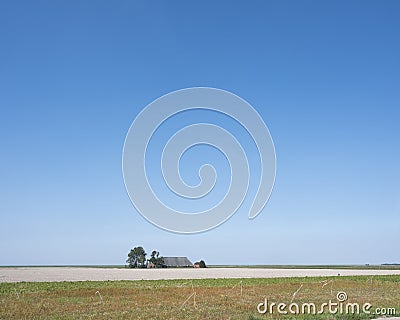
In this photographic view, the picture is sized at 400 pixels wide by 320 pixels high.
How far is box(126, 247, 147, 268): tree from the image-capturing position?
490 ft

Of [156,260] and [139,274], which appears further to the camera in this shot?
[156,260]

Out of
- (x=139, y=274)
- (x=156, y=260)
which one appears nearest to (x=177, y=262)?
(x=156, y=260)

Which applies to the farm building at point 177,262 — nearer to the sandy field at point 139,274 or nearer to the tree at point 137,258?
the tree at point 137,258

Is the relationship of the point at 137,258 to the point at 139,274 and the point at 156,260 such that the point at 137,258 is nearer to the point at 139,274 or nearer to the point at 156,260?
the point at 156,260

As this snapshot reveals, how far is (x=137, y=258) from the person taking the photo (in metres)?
150

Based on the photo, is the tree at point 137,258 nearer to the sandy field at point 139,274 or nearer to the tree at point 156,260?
the tree at point 156,260

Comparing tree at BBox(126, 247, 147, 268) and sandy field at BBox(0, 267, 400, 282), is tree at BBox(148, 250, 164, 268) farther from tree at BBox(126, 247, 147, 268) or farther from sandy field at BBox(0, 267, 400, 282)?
sandy field at BBox(0, 267, 400, 282)

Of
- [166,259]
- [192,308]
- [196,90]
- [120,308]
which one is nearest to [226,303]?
[192,308]

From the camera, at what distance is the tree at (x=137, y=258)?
14938 cm

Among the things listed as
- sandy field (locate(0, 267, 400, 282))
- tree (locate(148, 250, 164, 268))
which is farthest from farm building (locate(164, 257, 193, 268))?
sandy field (locate(0, 267, 400, 282))

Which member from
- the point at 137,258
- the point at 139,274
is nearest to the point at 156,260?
the point at 137,258

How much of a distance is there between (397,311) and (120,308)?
1345 cm

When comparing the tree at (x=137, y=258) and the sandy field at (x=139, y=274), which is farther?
the tree at (x=137, y=258)

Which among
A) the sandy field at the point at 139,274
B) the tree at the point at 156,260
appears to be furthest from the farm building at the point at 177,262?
the sandy field at the point at 139,274
